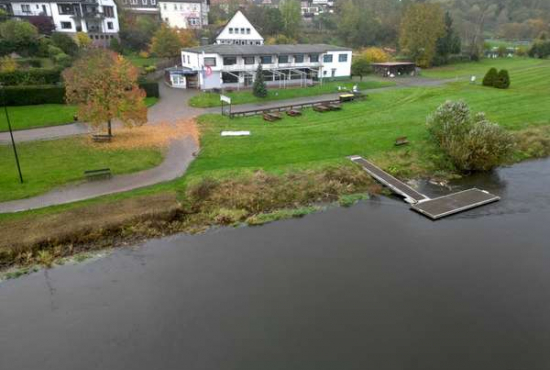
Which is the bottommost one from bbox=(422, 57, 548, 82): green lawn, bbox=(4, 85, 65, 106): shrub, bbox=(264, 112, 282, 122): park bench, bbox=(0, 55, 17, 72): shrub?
bbox=(264, 112, 282, 122): park bench

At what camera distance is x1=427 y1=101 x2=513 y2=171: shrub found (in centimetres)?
2892

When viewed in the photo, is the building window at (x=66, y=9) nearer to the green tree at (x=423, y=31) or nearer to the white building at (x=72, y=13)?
the white building at (x=72, y=13)

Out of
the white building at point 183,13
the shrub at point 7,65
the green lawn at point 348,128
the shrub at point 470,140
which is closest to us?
the shrub at point 470,140

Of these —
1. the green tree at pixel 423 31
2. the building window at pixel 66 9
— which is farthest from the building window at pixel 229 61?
the green tree at pixel 423 31

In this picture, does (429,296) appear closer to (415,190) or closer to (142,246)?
(415,190)

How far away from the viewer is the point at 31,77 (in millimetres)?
45750

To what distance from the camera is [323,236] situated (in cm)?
2114

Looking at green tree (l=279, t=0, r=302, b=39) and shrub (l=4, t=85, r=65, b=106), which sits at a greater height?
green tree (l=279, t=0, r=302, b=39)

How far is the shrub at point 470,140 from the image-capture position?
28922mm

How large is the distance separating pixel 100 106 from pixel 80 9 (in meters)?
48.9

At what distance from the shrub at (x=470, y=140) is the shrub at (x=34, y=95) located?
39.5 meters

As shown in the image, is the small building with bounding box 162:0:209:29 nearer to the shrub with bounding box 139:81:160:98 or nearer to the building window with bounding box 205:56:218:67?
the building window with bounding box 205:56:218:67

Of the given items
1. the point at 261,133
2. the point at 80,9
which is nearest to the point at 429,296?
the point at 261,133

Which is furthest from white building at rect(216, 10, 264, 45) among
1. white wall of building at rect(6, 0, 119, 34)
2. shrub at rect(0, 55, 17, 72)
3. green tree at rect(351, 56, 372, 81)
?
shrub at rect(0, 55, 17, 72)
